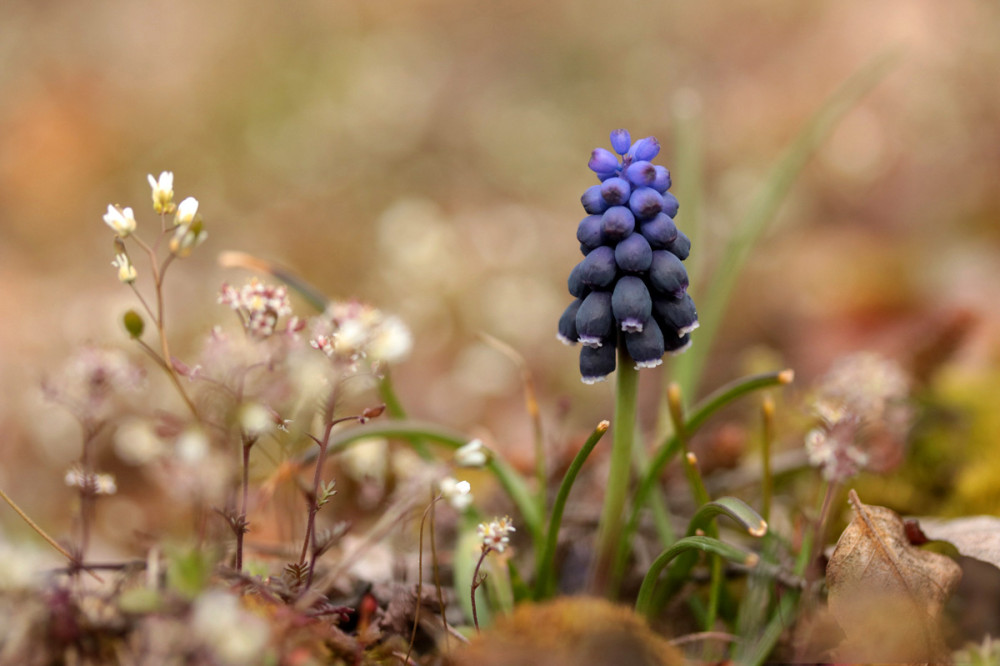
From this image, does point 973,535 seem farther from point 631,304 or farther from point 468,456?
point 468,456

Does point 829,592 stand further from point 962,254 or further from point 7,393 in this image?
point 7,393

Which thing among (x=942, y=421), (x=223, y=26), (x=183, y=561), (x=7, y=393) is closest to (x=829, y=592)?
(x=183, y=561)

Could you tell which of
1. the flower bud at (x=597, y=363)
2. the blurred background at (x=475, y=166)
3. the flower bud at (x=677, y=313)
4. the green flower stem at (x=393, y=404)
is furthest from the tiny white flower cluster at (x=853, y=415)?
the green flower stem at (x=393, y=404)

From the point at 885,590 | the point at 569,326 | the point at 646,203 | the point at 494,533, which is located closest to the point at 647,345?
the point at 569,326

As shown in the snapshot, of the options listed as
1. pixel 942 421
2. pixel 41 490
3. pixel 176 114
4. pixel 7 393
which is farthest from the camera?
pixel 176 114

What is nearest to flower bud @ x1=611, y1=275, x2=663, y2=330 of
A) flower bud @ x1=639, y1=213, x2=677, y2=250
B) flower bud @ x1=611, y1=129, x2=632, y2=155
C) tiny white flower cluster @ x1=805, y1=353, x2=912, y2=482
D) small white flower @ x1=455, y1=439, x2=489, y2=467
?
flower bud @ x1=639, y1=213, x2=677, y2=250

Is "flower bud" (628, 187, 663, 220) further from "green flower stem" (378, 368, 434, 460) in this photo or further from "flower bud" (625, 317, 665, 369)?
"green flower stem" (378, 368, 434, 460)

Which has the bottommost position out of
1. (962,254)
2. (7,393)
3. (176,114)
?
(7,393)

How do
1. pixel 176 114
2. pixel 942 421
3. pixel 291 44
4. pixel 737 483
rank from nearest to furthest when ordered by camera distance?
pixel 737 483
pixel 942 421
pixel 176 114
pixel 291 44
